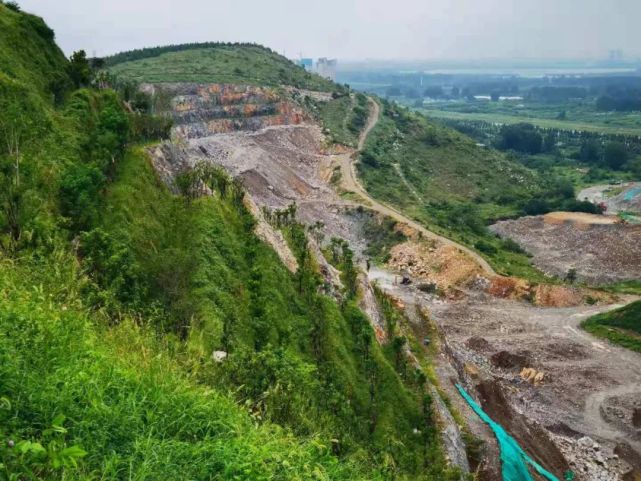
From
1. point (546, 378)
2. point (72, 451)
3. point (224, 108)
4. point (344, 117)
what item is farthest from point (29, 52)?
point (344, 117)

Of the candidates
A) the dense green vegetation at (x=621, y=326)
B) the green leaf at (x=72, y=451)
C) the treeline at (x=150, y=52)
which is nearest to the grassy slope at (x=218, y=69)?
the treeline at (x=150, y=52)

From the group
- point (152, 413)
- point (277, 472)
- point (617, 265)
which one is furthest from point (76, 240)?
point (617, 265)

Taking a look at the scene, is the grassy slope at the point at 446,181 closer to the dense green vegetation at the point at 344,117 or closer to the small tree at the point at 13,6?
the dense green vegetation at the point at 344,117

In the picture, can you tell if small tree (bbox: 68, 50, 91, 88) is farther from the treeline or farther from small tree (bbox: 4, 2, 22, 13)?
the treeline

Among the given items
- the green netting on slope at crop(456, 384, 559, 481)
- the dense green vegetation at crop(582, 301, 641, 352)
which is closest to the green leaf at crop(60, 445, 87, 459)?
the green netting on slope at crop(456, 384, 559, 481)

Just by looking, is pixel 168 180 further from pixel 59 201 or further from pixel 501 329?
pixel 501 329

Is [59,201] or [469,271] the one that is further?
[469,271]
